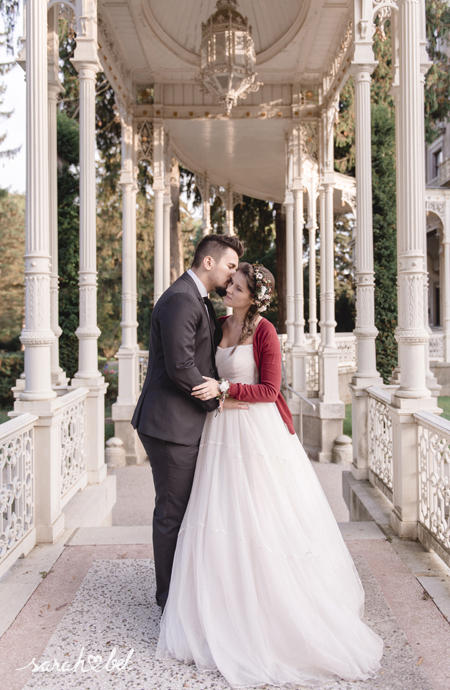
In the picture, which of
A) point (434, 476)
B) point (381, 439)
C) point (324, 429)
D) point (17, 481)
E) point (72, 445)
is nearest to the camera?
point (17, 481)

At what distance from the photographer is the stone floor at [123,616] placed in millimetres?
2404

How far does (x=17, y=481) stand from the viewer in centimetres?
360

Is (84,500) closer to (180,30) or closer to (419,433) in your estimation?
(419,433)

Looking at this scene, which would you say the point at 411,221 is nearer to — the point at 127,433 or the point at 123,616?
the point at 123,616

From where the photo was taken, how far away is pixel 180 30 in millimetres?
8570

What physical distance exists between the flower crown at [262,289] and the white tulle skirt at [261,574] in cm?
52

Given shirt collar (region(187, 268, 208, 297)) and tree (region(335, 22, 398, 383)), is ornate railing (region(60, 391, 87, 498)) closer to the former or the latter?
shirt collar (region(187, 268, 208, 297))

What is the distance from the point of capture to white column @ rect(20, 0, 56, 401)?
154 inches

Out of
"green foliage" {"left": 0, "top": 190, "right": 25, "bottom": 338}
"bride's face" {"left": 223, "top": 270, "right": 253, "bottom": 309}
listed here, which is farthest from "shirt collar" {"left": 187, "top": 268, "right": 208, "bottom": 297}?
"green foliage" {"left": 0, "top": 190, "right": 25, "bottom": 338}

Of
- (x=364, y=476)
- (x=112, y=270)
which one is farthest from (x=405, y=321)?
(x=112, y=270)

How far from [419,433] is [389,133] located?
451 inches

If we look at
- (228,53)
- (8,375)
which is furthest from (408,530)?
(8,375)

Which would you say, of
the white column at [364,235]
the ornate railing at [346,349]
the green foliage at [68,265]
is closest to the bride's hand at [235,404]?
the white column at [364,235]

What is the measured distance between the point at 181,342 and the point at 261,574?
1.10m
